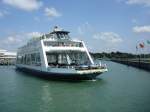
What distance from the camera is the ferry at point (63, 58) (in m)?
31.9

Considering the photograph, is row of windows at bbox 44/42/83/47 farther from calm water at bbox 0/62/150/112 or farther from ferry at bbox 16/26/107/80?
calm water at bbox 0/62/150/112

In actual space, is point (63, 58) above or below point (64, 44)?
below

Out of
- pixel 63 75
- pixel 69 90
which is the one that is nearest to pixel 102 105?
pixel 69 90

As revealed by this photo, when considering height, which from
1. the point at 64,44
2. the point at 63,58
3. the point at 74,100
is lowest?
the point at 74,100

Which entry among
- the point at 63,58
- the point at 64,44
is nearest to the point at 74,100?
the point at 64,44

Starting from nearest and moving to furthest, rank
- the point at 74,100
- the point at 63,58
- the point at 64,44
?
the point at 74,100, the point at 64,44, the point at 63,58

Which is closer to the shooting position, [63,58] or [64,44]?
[64,44]

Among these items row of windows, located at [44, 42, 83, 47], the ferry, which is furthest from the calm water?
row of windows, located at [44, 42, 83, 47]

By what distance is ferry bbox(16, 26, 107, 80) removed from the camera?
105ft

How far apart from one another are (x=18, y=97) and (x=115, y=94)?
28.8ft

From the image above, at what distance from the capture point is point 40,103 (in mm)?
20766

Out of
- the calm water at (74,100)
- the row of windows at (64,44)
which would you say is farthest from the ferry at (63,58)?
the calm water at (74,100)

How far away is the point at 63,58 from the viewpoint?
45.1 metres

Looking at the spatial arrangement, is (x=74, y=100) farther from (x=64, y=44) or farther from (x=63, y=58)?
(x=63, y=58)
